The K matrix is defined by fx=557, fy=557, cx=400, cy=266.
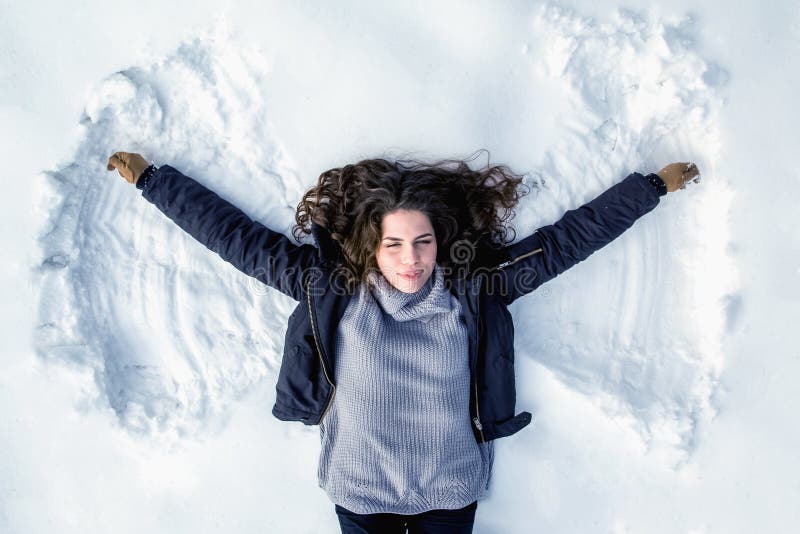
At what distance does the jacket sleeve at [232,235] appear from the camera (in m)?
2.64

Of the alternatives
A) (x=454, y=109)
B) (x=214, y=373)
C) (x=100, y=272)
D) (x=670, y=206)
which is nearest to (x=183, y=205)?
(x=100, y=272)

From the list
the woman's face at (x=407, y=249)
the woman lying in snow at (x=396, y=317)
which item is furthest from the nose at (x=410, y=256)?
the woman lying in snow at (x=396, y=317)

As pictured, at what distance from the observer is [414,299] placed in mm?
2590

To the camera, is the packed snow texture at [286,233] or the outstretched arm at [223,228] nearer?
→ the outstretched arm at [223,228]

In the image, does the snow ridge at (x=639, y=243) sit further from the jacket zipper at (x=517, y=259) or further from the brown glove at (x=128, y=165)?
the brown glove at (x=128, y=165)

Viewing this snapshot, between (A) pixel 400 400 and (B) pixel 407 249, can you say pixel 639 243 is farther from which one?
(A) pixel 400 400

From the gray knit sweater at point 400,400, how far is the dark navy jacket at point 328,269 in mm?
91

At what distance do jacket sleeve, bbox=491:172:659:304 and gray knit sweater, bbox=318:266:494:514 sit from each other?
337 millimetres

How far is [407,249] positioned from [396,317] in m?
0.39

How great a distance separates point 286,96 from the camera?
2.84 m

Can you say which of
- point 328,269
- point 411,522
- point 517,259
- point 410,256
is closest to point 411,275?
point 410,256

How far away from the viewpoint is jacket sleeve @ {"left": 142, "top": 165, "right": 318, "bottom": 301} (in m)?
2.64

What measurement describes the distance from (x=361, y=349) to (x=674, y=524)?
2039 millimetres

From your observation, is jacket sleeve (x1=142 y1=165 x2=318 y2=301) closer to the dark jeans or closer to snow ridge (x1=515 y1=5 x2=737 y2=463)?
the dark jeans
